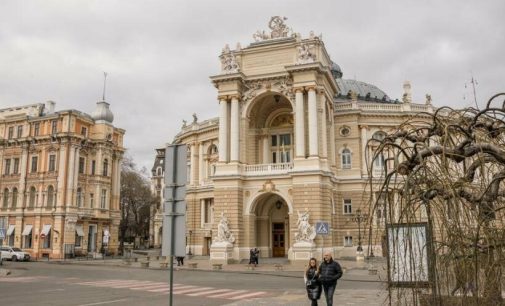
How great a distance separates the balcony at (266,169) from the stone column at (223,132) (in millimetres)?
2253

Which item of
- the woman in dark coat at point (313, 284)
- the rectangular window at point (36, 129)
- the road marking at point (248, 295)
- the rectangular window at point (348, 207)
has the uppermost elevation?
the rectangular window at point (36, 129)

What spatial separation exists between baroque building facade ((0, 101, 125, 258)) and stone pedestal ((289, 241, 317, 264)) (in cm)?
2737

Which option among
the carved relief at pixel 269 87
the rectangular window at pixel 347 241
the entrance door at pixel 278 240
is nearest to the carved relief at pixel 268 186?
the entrance door at pixel 278 240

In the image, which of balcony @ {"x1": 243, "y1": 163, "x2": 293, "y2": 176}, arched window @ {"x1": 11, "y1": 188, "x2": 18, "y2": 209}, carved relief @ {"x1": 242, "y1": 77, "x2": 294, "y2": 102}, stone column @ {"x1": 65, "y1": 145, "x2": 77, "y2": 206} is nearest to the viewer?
balcony @ {"x1": 243, "y1": 163, "x2": 293, "y2": 176}

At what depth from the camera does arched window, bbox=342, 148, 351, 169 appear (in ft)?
164

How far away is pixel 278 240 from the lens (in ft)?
156

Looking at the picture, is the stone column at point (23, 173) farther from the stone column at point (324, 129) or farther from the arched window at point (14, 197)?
the stone column at point (324, 129)

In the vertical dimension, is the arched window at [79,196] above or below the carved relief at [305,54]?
below

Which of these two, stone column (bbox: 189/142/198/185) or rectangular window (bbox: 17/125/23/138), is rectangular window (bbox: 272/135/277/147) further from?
rectangular window (bbox: 17/125/23/138)

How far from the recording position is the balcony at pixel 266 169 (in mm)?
43675

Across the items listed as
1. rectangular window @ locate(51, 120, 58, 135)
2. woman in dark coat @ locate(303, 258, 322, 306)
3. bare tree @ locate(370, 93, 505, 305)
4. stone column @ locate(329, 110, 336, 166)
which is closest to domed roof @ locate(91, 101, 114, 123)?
rectangular window @ locate(51, 120, 58, 135)

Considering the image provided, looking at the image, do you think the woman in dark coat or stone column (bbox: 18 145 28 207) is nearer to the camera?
the woman in dark coat

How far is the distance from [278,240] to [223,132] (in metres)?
12.0

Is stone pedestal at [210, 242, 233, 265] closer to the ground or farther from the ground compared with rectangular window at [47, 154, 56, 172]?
closer to the ground
